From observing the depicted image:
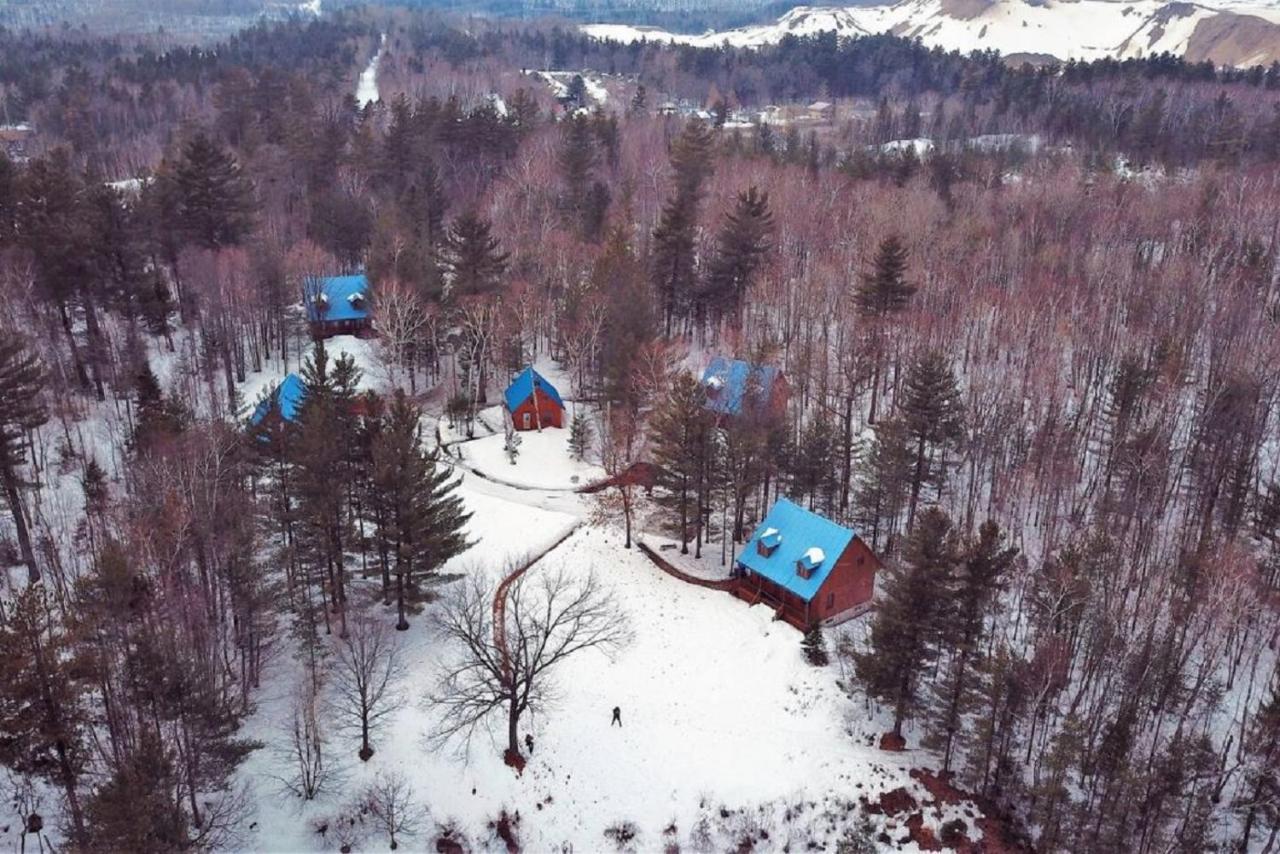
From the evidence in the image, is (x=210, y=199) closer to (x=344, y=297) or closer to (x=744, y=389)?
(x=344, y=297)

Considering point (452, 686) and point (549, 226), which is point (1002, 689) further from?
point (549, 226)

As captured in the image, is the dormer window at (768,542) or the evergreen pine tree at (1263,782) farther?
the dormer window at (768,542)

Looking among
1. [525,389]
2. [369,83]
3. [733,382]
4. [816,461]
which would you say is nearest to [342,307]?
[525,389]

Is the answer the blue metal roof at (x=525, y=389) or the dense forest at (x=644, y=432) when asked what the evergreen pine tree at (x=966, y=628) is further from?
the blue metal roof at (x=525, y=389)

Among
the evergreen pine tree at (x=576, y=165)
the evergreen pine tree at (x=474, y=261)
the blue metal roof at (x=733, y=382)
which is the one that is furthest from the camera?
the evergreen pine tree at (x=576, y=165)

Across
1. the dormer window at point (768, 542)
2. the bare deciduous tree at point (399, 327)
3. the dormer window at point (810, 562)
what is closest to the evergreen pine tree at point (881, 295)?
the dormer window at point (768, 542)

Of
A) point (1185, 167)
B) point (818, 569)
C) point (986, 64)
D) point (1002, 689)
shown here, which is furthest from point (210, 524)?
point (986, 64)

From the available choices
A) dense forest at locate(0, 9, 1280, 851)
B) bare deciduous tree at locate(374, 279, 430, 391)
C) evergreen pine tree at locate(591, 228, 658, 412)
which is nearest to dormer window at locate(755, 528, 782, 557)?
dense forest at locate(0, 9, 1280, 851)
